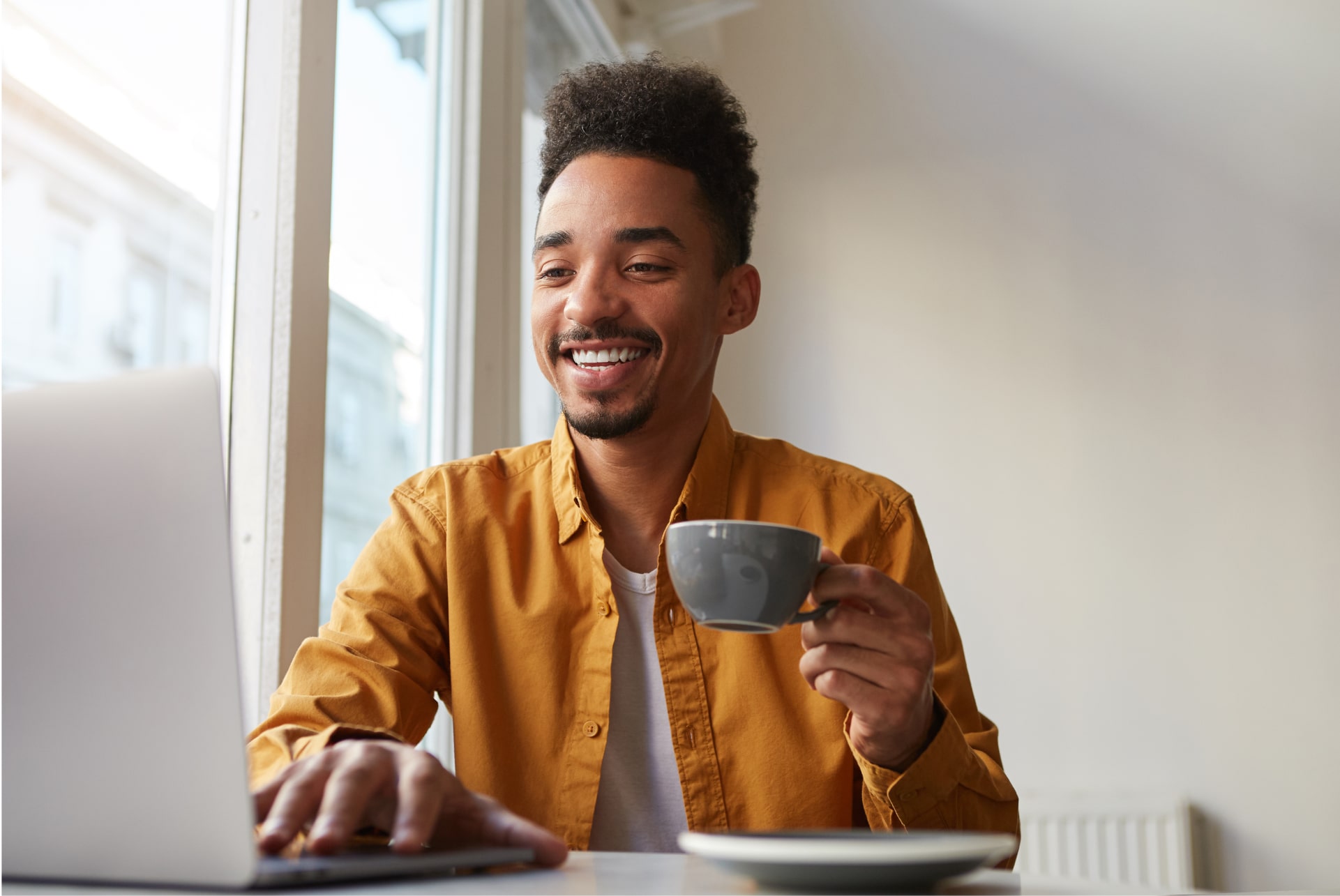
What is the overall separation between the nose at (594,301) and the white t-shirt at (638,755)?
32 centimetres

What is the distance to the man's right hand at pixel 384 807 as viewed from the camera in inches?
22.9

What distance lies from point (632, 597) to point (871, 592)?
51 cm

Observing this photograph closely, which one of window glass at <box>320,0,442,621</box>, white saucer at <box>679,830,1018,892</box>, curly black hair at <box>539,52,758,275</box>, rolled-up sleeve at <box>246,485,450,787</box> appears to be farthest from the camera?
window glass at <box>320,0,442,621</box>

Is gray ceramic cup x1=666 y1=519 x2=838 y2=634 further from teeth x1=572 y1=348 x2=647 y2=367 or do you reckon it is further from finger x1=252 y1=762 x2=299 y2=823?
teeth x1=572 y1=348 x2=647 y2=367

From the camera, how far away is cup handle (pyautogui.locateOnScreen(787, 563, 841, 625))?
31.7 inches

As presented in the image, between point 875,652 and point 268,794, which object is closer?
point 268,794

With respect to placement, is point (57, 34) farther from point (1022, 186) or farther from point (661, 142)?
point (1022, 186)

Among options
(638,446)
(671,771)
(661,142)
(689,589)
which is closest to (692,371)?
(638,446)

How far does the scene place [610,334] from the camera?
4.31 ft

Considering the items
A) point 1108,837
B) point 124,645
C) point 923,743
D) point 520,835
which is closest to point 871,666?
point 923,743

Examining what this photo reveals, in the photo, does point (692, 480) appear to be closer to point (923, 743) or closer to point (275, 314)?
point (923, 743)

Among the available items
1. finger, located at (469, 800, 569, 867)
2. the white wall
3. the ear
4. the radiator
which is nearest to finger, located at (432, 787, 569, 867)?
finger, located at (469, 800, 569, 867)

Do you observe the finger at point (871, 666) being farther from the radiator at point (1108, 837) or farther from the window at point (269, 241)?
the radiator at point (1108, 837)

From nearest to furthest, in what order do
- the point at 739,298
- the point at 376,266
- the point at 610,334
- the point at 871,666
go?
the point at 871,666 → the point at 610,334 → the point at 739,298 → the point at 376,266
